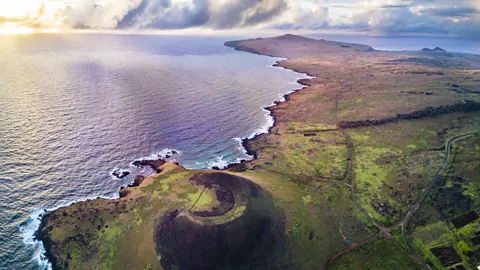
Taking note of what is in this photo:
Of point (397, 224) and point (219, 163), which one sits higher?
point (397, 224)

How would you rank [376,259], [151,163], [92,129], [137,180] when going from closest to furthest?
[376,259]
[137,180]
[151,163]
[92,129]

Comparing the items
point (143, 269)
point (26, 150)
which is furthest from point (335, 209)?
point (26, 150)

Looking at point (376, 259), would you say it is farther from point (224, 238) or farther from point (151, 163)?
point (151, 163)

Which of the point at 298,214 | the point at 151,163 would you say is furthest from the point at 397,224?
the point at 151,163

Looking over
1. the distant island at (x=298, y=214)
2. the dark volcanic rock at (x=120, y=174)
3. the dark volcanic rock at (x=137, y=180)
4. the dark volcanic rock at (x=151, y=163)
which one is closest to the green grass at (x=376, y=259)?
the distant island at (x=298, y=214)

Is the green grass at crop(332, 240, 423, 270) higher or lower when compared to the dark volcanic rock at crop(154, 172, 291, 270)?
lower

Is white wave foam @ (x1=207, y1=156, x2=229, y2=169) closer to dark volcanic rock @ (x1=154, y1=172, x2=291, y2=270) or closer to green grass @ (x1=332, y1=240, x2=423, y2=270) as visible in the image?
dark volcanic rock @ (x1=154, y1=172, x2=291, y2=270)

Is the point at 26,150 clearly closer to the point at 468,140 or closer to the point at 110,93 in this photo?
the point at 110,93

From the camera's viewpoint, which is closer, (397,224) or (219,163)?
(397,224)

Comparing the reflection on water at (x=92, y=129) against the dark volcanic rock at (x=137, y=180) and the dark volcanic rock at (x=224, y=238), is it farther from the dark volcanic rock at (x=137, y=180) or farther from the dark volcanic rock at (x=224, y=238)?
the dark volcanic rock at (x=224, y=238)

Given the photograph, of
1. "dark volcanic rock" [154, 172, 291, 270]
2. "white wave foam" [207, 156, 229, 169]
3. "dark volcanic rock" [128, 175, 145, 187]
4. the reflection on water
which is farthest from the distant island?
the reflection on water

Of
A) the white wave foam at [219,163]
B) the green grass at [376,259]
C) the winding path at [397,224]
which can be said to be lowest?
the white wave foam at [219,163]
